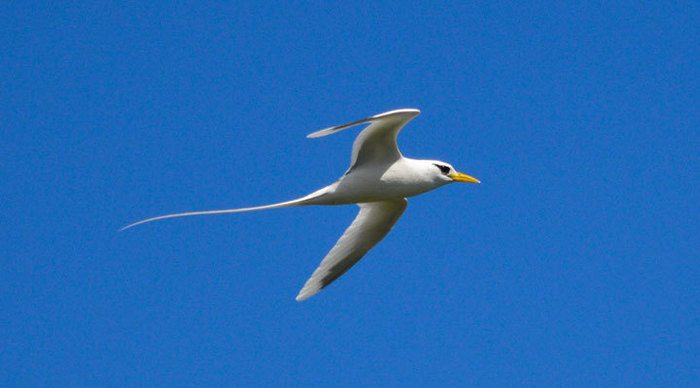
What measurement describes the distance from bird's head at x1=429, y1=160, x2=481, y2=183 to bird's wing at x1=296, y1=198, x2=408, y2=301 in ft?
3.95

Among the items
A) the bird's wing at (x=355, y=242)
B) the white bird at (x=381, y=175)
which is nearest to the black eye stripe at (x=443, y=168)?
the white bird at (x=381, y=175)

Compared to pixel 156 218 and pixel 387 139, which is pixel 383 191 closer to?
pixel 387 139

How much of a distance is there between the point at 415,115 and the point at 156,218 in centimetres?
381

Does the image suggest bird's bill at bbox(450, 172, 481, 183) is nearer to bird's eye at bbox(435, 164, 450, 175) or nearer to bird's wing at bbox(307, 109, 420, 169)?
bird's eye at bbox(435, 164, 450, 175)

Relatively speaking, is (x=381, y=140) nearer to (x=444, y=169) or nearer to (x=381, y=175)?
(x=381, y=175)

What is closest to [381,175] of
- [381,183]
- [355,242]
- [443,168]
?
[381,183]

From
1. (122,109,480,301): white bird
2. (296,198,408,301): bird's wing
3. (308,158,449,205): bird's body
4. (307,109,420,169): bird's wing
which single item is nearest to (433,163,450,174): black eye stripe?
(122,109,480,301): white bird

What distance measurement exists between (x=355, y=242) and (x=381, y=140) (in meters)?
2.58

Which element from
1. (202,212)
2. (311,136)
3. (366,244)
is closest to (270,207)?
(202,212)

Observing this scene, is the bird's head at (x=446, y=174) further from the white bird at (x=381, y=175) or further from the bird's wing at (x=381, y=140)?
the bird's wing at (x=381, y=140)

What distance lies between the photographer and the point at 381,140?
1460cm

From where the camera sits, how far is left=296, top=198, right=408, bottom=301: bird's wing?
1652cm

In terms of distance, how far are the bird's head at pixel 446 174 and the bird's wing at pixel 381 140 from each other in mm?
645

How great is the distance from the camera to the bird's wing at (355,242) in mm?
16516
